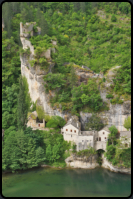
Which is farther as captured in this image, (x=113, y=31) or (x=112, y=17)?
(x=112, y=17)

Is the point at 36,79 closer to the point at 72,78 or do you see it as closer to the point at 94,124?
the point at 72,78

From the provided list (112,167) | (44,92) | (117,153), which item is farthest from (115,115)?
(44,92)

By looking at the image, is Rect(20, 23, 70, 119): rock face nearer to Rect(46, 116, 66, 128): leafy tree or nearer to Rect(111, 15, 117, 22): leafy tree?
Rect(46, 116, 66, 128): leafy tree

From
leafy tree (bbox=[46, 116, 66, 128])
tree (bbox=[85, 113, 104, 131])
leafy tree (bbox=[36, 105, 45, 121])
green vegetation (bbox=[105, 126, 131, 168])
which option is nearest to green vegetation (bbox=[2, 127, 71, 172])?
leafy tree (bbox=[46, 116, 66, 128])

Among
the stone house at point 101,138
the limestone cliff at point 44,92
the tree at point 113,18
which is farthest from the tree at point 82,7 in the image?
the stone house at point 101,138

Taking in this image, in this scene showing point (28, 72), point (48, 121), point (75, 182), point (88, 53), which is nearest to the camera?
point (75, 182)

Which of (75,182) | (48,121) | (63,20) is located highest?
(63,20)

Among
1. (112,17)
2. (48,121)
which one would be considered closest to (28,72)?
(48,121)

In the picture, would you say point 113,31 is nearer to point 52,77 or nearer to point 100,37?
point 100,37
